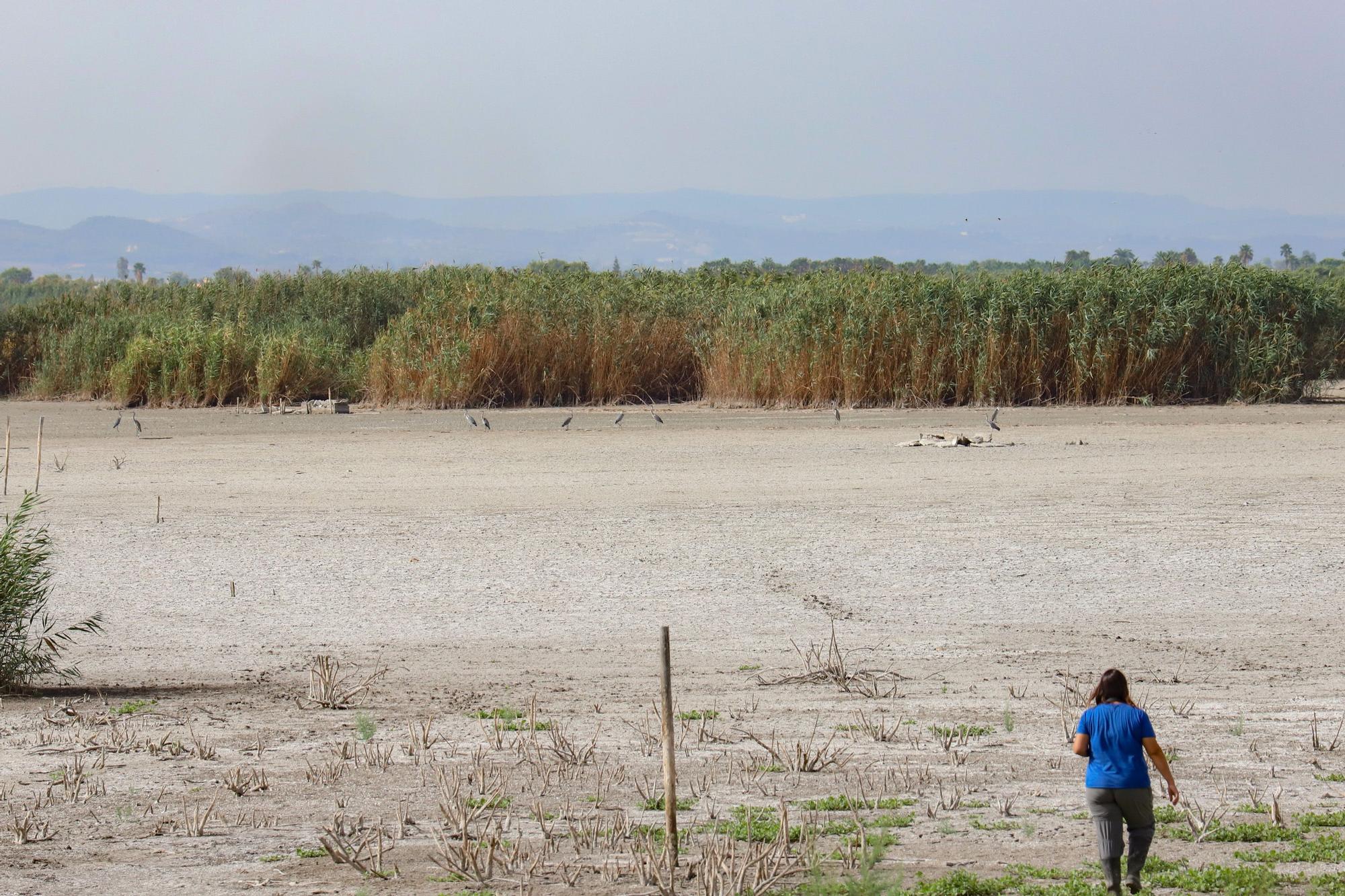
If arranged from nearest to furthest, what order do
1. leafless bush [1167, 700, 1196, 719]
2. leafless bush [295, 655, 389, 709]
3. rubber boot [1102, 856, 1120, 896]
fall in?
rubber boot [1102, 856, 1120, 896]
leafless bush [1167, 700, 1196, 719]
leafless bush [295, 655, 389, 709]

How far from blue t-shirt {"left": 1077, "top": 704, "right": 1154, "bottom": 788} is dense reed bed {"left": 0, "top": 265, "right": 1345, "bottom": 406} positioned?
67.2 feet

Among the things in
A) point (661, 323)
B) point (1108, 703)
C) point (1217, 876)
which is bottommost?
point (1217, 876)

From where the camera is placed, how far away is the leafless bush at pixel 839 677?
809 cm

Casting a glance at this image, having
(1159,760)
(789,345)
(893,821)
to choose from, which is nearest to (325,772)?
(893,821)

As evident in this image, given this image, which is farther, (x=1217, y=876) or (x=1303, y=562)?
(x=1303, y=562)

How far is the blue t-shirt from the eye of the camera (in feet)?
16.2

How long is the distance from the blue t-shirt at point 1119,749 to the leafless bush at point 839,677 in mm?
2961

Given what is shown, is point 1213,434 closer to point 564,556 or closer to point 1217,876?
point 564,556

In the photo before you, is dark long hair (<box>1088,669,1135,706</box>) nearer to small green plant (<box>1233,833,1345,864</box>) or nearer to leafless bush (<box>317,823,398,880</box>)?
small green plant (<box>1233,833,1345,864</box>)

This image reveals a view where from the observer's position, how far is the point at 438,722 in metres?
7.61

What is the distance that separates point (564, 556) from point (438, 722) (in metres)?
4.45

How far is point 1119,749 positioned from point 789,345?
2097cm

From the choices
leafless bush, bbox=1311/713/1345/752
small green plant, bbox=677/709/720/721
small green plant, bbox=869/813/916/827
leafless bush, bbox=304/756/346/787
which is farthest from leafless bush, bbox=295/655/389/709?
leafless bush, bbox=1311/713/1345/752

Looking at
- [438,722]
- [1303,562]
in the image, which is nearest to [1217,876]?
[438,722]
